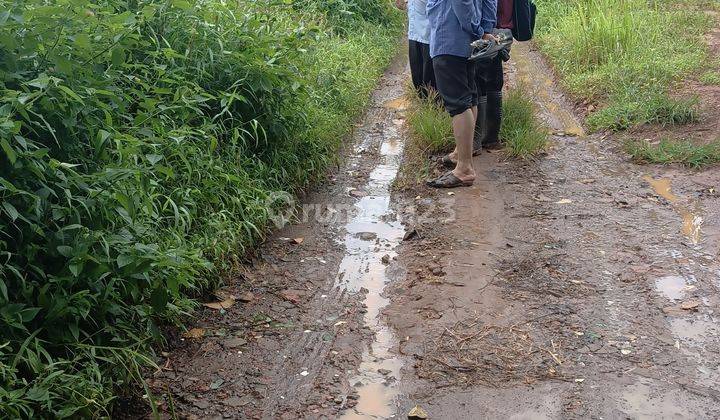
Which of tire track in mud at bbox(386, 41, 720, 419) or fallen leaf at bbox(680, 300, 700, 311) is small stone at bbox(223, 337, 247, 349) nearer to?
tire track in mud at bbox(386, 41, 720, 419)

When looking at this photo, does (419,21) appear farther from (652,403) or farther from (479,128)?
(652,403)

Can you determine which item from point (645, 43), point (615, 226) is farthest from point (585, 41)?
point (615, 226)

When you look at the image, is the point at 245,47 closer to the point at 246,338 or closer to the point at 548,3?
the point at 246,338

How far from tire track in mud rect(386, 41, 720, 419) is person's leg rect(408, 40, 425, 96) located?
1.64 metres

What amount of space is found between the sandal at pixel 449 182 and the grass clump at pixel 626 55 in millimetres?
2109

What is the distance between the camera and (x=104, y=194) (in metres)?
3.58

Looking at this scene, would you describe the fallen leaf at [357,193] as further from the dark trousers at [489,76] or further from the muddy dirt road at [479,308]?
the dark trousers at [489,76]

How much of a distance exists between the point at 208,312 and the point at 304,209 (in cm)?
174

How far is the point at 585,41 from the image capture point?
9742 millimetres

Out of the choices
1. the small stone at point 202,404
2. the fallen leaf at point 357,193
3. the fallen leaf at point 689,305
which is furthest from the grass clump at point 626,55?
the small stone at point 202,404

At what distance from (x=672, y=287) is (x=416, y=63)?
404 centimetres

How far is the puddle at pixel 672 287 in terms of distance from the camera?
14.9 feet

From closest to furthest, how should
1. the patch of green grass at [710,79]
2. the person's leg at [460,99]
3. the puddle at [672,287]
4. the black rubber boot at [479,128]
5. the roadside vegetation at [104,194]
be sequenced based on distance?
1. the roadside vegetation at [104,194]
2. the puddle at [672,287]
3. the person's leg at [460,99]
4. the black rubber boot at [479,128]
5. the patch of green grass at [710,79]

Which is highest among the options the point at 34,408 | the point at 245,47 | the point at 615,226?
the point at 245,47
